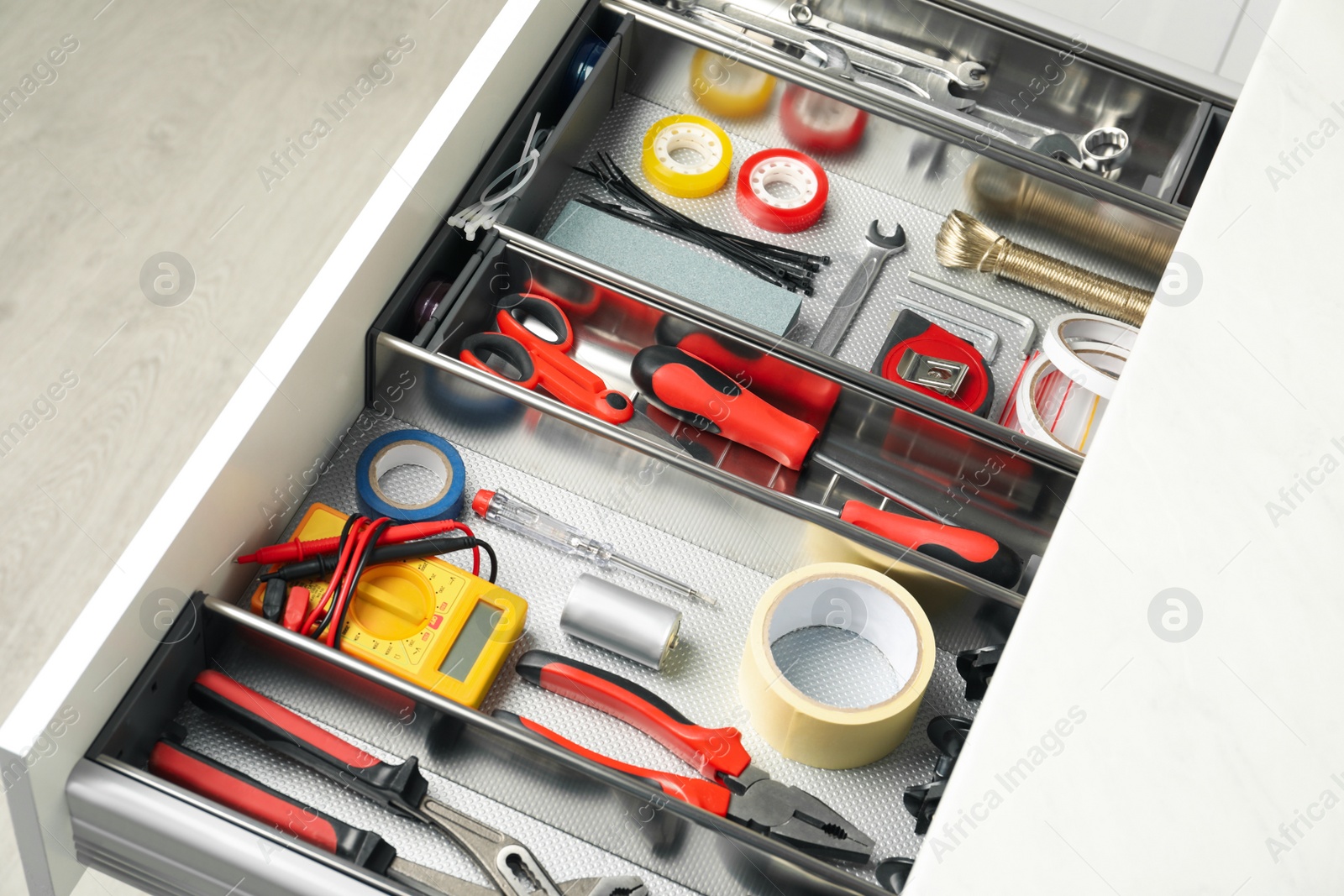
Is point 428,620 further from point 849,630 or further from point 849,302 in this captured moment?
point 849,302

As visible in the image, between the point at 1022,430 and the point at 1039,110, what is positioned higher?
the point at 1039,110

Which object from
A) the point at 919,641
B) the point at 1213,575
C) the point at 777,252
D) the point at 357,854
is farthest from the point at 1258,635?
the point at 777,252

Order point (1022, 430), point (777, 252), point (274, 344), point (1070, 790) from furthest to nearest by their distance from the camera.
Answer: point (777, 252) < point (1022, 430) < point (274, 344) < point (1070, 790)

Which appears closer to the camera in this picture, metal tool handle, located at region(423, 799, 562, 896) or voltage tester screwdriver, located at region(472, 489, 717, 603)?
metal tool handle, located at region(423, 799, 562, 896)

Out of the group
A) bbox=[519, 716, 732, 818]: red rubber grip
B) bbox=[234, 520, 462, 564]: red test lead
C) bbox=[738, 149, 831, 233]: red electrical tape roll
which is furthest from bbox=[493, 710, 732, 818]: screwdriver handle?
bbox=[738, 149, 831, 233]: red electrical tape roll

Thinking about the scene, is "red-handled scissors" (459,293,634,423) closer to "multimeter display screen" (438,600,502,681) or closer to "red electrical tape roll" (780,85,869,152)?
"multimeter display screen" (438,600,502,681)

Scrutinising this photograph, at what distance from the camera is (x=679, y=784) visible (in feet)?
3.73

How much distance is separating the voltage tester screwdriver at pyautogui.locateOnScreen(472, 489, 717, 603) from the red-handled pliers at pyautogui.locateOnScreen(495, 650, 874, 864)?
0.46 feet

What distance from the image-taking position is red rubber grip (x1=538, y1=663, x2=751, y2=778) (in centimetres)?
117

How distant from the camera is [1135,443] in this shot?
69 cm

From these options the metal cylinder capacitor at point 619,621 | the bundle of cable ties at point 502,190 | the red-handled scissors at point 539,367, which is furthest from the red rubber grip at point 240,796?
the bundle of cable ties at point 502,190

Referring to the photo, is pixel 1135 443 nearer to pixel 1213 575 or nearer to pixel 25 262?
pixel 1213 575

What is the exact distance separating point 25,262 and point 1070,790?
7.18ft

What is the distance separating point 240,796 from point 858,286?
1020 millimetres
